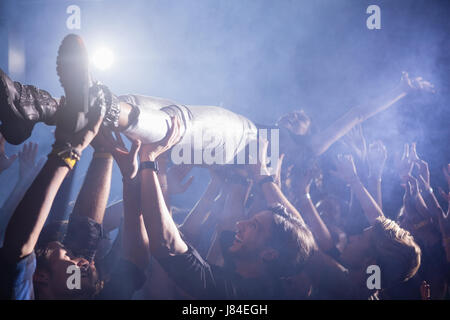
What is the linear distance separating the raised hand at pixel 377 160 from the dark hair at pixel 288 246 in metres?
1.18

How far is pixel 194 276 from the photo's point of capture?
1.16m

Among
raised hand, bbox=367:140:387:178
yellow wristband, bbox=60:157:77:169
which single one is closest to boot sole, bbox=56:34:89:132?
yellow wristband, bbox=60:157:77:169

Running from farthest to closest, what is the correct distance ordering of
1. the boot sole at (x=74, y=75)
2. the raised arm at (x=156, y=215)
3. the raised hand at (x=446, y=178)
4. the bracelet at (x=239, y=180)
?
the raised hand at (x=446, y=178) < the bracelet at (x=239, y=180) < the raised arm at (x=156, y=215) < the boot sole at (x=74, y=75)

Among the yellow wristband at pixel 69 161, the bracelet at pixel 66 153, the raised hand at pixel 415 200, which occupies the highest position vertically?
the bracelet at pixel 66 153

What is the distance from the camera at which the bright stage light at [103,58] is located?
8.95 ft

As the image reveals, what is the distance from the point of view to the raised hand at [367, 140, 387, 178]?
221 cm

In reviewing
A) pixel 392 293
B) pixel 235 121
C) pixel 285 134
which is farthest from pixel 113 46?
pixel 392 293

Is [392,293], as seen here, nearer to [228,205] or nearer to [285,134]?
[228,205]

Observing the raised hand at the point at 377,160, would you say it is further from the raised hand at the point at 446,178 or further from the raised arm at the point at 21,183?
the raised arm at the point at 21,183

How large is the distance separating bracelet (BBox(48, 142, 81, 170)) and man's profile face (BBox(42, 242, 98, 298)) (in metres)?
0.60

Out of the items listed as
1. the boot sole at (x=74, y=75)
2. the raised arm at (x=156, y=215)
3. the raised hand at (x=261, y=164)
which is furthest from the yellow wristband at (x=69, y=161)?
the raised hand at (x=261, y=164)

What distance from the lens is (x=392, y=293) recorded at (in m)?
1.57
